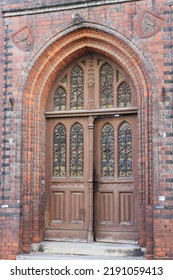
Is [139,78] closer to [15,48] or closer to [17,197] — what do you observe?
[15,48]

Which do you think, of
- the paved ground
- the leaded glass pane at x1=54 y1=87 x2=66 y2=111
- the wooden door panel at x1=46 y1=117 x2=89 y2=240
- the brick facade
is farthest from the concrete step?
the leaded glass pane at x1=54 y1=87 x2=66 y2=111

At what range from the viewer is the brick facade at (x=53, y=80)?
674cm

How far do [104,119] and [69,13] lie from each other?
2.07 meters

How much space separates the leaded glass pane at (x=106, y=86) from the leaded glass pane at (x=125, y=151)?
1.78ft

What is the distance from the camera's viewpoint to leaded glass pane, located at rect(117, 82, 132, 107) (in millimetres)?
7496

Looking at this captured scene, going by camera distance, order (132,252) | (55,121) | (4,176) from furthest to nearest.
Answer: (55,121), (4,176), (132,252)

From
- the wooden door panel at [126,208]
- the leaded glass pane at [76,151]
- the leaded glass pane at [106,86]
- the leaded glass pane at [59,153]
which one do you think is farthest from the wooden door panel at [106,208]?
the leaded glass pane at [106,86]

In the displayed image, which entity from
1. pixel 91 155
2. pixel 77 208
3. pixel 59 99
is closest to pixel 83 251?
pixel 77 208

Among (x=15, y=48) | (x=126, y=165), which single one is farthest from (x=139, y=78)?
(x=15, y=48)

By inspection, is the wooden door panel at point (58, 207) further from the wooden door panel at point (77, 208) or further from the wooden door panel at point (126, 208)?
the wooden door panel at point (126, 208)

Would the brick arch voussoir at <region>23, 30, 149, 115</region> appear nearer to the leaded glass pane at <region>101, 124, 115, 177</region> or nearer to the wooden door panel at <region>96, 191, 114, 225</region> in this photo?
the leaded glass pane at <region>101, 124, 115, 177</region>

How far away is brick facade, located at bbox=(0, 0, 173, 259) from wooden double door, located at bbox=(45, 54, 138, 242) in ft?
0.78

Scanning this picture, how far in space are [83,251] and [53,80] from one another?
3289mm

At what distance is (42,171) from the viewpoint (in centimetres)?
764
